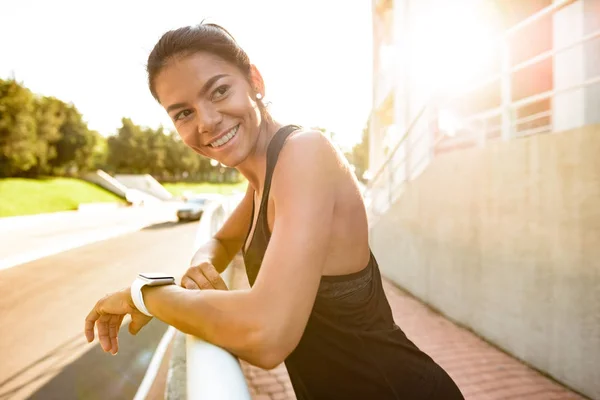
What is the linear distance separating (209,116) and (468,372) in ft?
13.7

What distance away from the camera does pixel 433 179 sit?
254 inches

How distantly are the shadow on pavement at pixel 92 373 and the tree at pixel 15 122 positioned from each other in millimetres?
28184

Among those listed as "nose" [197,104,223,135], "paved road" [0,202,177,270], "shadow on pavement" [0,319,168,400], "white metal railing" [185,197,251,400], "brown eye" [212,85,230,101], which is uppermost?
"brown eye" [212,85,230,101]

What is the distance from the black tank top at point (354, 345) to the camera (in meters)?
1.13

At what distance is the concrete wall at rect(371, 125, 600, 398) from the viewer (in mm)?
3682

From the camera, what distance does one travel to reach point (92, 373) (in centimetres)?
448

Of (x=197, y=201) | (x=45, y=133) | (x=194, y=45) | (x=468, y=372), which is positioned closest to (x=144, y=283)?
(x=194, y=45)

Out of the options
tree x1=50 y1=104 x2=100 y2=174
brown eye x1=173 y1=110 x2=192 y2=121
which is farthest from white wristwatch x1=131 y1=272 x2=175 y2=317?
tree x1=50 y1=104 x2=100 y2=174

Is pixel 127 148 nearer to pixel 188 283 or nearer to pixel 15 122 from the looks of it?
pixel 15 122

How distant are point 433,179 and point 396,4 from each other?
9.32 metres

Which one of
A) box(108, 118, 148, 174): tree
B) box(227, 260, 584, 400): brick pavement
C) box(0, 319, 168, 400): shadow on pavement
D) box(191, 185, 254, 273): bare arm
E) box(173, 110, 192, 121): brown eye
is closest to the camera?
box(173, 110, 192, 121): brown eye

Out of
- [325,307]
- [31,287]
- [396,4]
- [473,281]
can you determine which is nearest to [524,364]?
[473,281]

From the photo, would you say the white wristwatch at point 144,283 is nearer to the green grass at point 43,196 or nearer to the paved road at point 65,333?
the paved road at point 65,333

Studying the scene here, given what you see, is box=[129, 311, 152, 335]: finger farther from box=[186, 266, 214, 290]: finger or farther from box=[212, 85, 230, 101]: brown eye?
box=[212, 85, 230, 101]: brown eye
